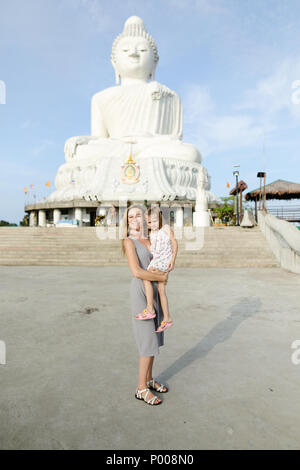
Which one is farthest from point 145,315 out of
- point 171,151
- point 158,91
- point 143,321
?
point 158,91

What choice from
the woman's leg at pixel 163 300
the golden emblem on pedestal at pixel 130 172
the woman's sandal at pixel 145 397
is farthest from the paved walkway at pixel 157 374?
the golden emblem on pedestal at pixel 130 172

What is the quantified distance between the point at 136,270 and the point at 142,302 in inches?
9.4

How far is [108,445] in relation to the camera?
155cm

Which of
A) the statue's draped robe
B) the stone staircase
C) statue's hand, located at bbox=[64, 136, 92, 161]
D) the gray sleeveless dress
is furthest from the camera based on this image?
statue's hand, located at bbox=[64, 136, 92, 161]

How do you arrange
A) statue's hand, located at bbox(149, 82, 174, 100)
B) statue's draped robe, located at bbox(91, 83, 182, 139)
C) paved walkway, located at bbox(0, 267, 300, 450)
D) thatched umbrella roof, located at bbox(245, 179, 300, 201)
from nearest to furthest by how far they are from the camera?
paved walkway, located at bbox(0, 267, 300, 450), thatched umbrella roof, located at bbox(245, 179, 300, 201), statue's hand, located at bbox(149, 82, 174, 100), statue's draped robe, located at bbox(91, 83, 182, 139)

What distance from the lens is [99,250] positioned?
Result: 398 inches

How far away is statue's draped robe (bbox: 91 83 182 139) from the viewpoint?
80.8 feet

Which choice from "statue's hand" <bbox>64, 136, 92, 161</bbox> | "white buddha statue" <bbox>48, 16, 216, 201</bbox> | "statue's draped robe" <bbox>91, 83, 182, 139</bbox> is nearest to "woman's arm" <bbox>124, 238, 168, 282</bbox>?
"white buddha statue" <bbox>48, 16, 216, 201</bbox>

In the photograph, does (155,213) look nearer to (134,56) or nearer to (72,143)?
(72,143)

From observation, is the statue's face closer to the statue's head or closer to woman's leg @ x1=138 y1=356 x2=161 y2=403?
the statue's head

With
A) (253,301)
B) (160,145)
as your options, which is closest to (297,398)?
(253,301)

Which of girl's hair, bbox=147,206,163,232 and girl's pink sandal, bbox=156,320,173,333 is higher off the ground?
girl's hair, bbox=147,206,163,232
